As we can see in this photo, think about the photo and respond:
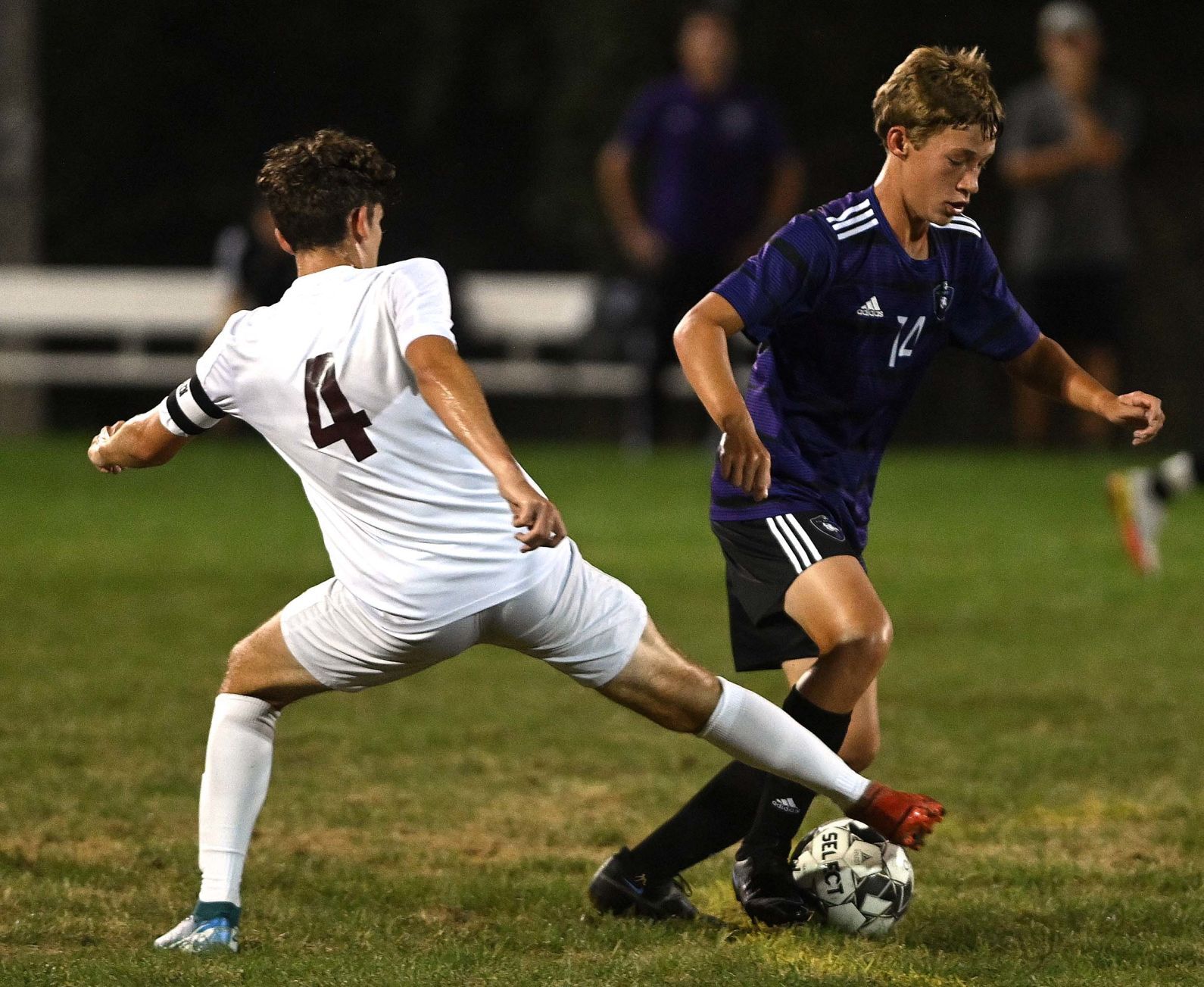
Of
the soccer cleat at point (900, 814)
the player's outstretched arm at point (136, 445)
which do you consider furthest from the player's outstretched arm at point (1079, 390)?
the player's outstretched arm at point (136, 445)

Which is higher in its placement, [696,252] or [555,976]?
[696,252]

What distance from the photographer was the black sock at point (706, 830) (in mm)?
4840

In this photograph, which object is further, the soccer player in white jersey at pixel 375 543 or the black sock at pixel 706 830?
the black sock at pixel 706 830

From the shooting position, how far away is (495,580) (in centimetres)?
422

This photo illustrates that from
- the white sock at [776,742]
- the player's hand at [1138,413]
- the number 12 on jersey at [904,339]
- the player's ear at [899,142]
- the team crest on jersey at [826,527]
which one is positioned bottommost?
the white sock at [776,742]

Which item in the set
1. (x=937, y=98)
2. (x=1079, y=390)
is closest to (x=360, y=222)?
(x=937, y=98)

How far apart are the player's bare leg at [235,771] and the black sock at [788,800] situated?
3.38 feet

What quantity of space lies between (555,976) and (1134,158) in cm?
1650

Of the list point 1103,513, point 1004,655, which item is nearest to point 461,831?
point 1004,655

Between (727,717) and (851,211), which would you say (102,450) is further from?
(851,211)

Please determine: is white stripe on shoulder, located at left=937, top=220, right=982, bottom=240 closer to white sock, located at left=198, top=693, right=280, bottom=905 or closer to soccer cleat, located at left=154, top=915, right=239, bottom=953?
white sock, located at left=198, top=693, right=280, bottom=905

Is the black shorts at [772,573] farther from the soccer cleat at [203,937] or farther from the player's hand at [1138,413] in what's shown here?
the soccer cleat at [203,937]

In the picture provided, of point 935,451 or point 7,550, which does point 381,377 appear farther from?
point 935,451

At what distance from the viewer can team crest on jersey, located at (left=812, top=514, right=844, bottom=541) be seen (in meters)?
4.86
